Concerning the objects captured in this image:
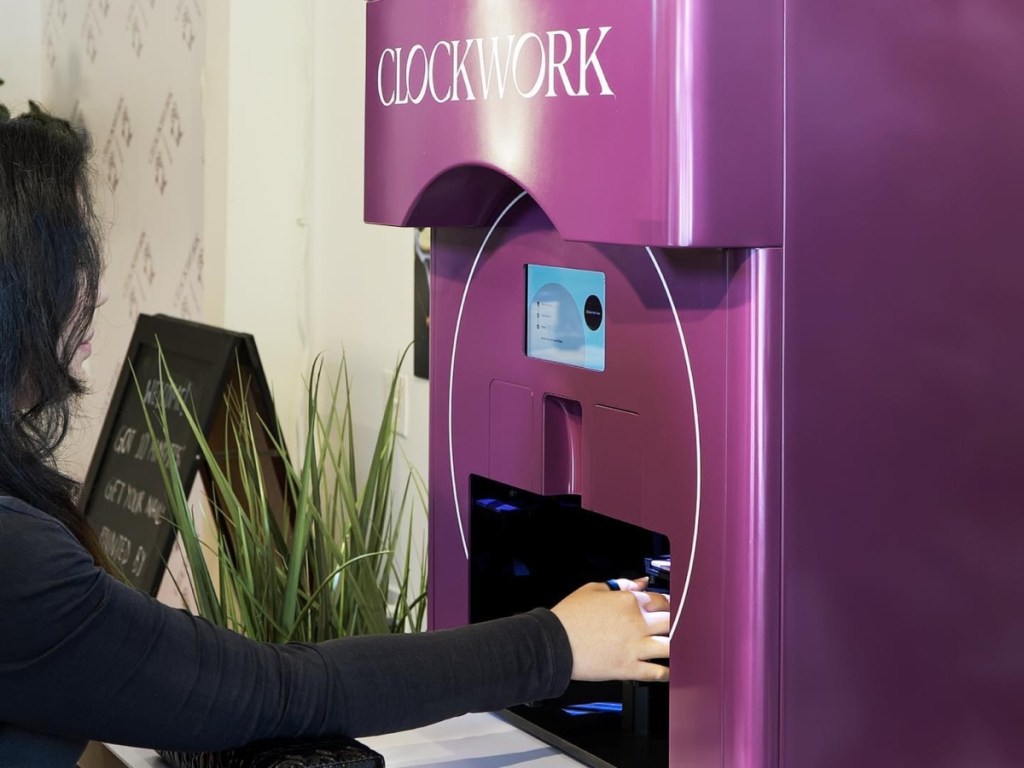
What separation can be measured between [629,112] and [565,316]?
0.84 feet

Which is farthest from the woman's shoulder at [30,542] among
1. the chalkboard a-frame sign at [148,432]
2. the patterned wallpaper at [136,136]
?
the patterned wallpaper at [136,136]

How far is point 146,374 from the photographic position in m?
2.66

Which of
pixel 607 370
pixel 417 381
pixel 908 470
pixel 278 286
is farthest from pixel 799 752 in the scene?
pixel 278 286

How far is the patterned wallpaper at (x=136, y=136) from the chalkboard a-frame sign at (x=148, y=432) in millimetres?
186

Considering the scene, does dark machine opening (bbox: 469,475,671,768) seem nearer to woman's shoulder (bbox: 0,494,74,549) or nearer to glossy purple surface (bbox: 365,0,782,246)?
glossy purple surface (bbox: 365,0,782,246)

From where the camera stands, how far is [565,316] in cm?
112

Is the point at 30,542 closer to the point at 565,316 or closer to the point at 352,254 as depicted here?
the point at 565,316

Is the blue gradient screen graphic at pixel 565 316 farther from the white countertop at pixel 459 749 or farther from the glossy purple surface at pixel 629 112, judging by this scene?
the white countertop at pixel 459 749

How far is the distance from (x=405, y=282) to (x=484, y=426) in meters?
1.19

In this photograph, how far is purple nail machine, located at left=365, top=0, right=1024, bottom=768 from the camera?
90 centimetres

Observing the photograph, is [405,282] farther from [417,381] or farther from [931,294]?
[931,294]

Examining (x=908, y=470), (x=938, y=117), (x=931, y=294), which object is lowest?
(x=908, y=470)

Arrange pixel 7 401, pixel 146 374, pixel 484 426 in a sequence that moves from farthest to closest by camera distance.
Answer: pixel 146 374, pixel 484 426, pixel 7 401

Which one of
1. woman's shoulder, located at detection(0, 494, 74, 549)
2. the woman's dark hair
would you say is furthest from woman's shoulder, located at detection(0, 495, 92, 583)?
the woman's dark hair
